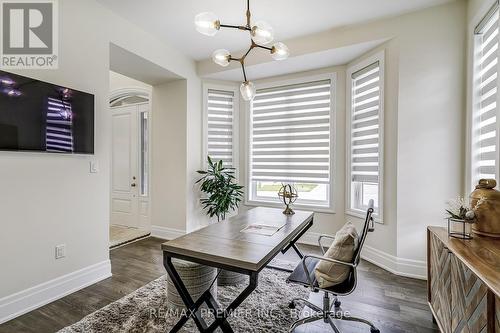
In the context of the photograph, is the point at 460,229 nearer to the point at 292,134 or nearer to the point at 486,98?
the point at 486,98

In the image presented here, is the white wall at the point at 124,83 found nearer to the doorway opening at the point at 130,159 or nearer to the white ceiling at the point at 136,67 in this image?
the doorway opening at the point at 130,159

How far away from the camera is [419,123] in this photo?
2.74 m

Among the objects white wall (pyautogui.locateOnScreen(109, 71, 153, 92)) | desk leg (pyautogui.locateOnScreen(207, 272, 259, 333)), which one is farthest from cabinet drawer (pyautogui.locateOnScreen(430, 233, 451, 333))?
white wall (pyautogui.locateOnScreen(109, 71, 153, 92))

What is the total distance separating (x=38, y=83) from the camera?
2.09m

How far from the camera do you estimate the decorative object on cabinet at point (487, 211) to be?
158 cm

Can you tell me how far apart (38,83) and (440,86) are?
3999mm

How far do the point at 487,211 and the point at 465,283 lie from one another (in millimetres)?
599

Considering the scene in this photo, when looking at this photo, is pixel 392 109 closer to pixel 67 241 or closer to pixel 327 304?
pixel 327 304

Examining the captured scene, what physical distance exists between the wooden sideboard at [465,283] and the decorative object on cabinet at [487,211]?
7 centimetres

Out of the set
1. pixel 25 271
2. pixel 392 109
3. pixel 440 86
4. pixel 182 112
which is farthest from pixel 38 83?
pixel 440 86

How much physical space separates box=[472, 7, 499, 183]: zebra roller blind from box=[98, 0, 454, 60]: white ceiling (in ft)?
2.14

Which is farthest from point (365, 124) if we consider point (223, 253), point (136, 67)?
point (136, 67)

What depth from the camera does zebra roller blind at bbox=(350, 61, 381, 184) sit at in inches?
124

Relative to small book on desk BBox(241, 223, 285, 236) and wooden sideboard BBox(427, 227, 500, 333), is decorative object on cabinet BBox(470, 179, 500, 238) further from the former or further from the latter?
small book on desk BBox(241, 223, 285, 236)
